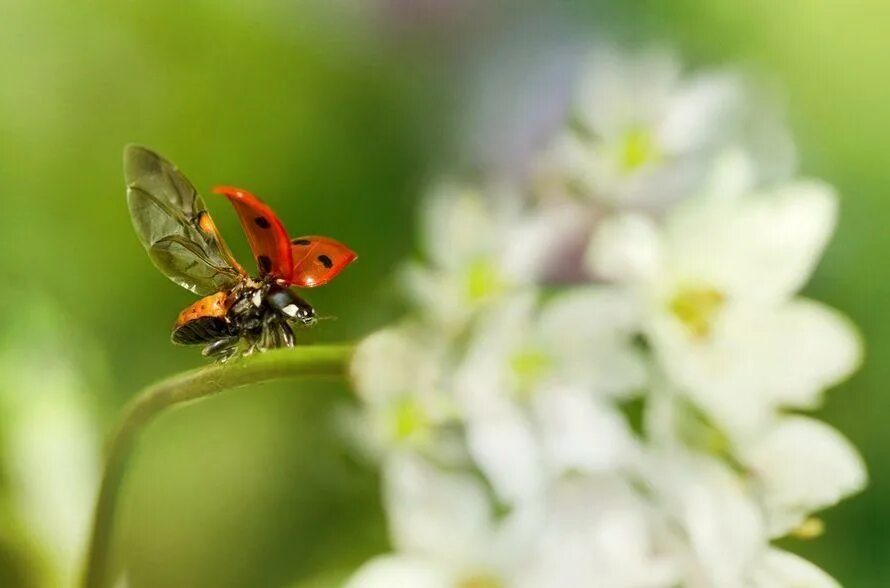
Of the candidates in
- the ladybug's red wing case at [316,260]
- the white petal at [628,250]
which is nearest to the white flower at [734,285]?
the white petal at [628,250]

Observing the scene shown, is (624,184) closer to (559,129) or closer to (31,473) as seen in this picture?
(559,129)

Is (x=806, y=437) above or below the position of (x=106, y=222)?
below

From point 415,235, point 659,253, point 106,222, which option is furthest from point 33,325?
point 659,253

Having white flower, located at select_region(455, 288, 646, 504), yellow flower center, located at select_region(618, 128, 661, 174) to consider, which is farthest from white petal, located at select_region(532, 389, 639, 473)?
yellow flower center, located at select_region(618, 128, 661, 174)

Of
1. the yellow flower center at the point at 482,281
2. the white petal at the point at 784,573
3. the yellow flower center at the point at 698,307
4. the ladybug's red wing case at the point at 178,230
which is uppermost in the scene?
the ladybug's red wing case at the point at 178,230

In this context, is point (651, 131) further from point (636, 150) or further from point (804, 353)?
point (804, 353)

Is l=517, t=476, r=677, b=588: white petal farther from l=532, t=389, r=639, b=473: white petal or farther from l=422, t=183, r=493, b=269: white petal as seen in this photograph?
l=422, t=183, r=493, b=269: white petal

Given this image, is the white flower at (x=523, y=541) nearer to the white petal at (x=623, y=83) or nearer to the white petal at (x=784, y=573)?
the white petal at (x=784, y=573)
